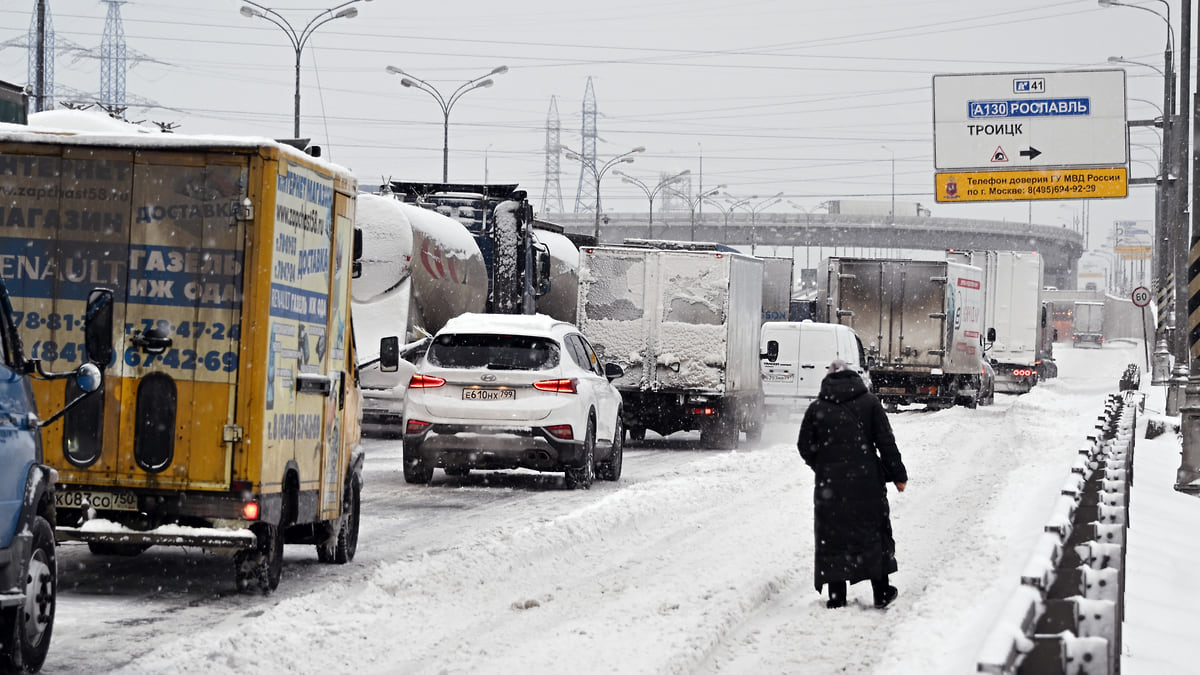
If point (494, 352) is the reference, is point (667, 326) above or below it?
above

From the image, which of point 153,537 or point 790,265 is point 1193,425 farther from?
point 790,265

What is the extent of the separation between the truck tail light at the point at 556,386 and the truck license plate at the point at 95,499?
773 centimetres

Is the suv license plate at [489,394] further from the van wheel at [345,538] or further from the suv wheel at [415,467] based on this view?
the van wheel at [345,538]

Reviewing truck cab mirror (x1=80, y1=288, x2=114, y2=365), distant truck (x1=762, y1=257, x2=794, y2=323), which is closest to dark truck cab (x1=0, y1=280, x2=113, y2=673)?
truck cab mirror (x1=80, y1=288, x2=114, y2=365)

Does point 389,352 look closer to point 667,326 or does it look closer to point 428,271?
point 667,326

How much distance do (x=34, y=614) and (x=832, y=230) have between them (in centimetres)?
10774

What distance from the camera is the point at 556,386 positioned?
16672 millimetres

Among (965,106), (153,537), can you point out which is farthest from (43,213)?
(965,106)

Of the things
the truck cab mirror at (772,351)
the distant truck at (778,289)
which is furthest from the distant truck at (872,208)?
the truck cab mirror at (772,351)

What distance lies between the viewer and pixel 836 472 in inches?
383

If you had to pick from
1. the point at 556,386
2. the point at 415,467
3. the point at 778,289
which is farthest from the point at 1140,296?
the point at 415,467

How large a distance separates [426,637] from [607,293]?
53.8 feet

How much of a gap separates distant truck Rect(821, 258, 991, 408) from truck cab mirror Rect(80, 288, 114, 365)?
29671 millimetres

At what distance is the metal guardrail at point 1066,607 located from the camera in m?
4.33
